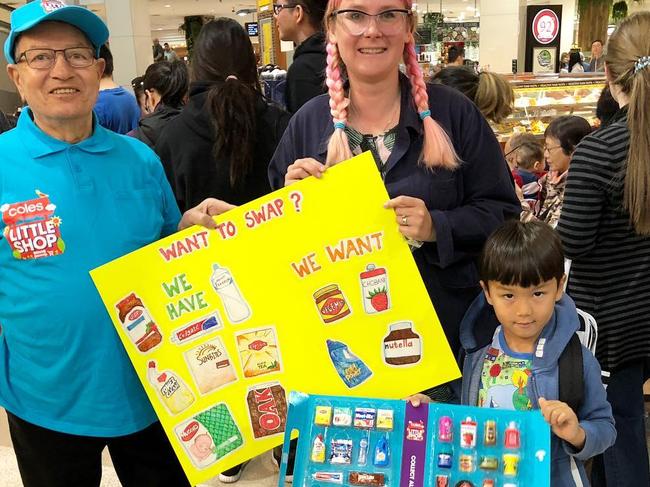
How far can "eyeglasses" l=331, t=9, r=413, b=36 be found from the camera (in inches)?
63.1

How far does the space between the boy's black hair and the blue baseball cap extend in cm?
119

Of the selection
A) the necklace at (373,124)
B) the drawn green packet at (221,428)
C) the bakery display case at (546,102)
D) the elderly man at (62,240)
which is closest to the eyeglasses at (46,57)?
the elderly man at (62,240)

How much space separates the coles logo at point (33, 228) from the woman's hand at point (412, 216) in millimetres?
842

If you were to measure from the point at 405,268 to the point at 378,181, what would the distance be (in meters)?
0.23

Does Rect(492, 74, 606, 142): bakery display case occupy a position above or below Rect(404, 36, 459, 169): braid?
below

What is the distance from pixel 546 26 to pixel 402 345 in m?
7.29

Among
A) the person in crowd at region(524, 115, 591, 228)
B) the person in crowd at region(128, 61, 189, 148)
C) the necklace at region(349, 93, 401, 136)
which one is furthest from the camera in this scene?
the person in crowd at region(128, 61, 189, 148)

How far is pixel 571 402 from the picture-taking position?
1.56 metres

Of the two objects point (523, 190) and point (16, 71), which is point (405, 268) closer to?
point (16, 71)

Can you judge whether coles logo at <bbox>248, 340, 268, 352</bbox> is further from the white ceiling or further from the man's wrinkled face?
the white ceiling

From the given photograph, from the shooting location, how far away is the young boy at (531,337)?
1.58 m

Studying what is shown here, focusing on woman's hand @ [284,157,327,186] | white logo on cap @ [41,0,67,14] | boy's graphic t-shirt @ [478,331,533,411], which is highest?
white logo on cap @ [41,0,67,14]

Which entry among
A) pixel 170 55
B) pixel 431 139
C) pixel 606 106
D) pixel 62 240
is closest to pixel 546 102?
pixel 606 106

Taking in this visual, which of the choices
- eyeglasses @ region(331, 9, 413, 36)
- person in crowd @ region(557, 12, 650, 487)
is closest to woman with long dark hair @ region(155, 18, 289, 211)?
eyeglasses @ region(331, 9, 413, 36)
